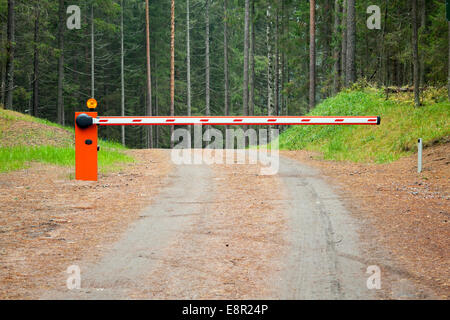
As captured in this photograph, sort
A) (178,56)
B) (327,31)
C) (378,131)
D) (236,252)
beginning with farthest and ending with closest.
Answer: (178,56)
(327,31)
(378,131)
(236,252)

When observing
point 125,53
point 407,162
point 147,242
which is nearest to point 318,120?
point 407,162

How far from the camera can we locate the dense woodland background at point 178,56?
1265 inches

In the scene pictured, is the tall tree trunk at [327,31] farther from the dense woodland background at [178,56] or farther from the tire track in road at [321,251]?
the tire track in road at [321,251]

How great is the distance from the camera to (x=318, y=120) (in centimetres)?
1148

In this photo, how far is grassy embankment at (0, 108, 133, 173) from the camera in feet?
47.5

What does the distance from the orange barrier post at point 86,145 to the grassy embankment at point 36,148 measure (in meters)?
1.59

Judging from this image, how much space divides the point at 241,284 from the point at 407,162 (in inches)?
400

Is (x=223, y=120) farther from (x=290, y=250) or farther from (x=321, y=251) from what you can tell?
(x=321, y=251)

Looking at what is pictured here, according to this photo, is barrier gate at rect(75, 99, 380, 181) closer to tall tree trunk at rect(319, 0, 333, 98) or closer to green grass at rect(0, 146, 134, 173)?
green grass at rect(0, 146, 134, 173)

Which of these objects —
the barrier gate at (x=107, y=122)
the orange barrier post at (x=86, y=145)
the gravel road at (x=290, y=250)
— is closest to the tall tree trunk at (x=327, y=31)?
the barrier gate at (x=107, y=122)

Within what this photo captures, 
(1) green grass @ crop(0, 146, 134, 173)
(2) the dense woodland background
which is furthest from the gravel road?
(2) the dense woodland background

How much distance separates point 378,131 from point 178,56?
41054mm

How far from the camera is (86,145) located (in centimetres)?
1136

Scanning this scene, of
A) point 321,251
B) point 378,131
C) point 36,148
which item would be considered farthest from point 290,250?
point 378,131
